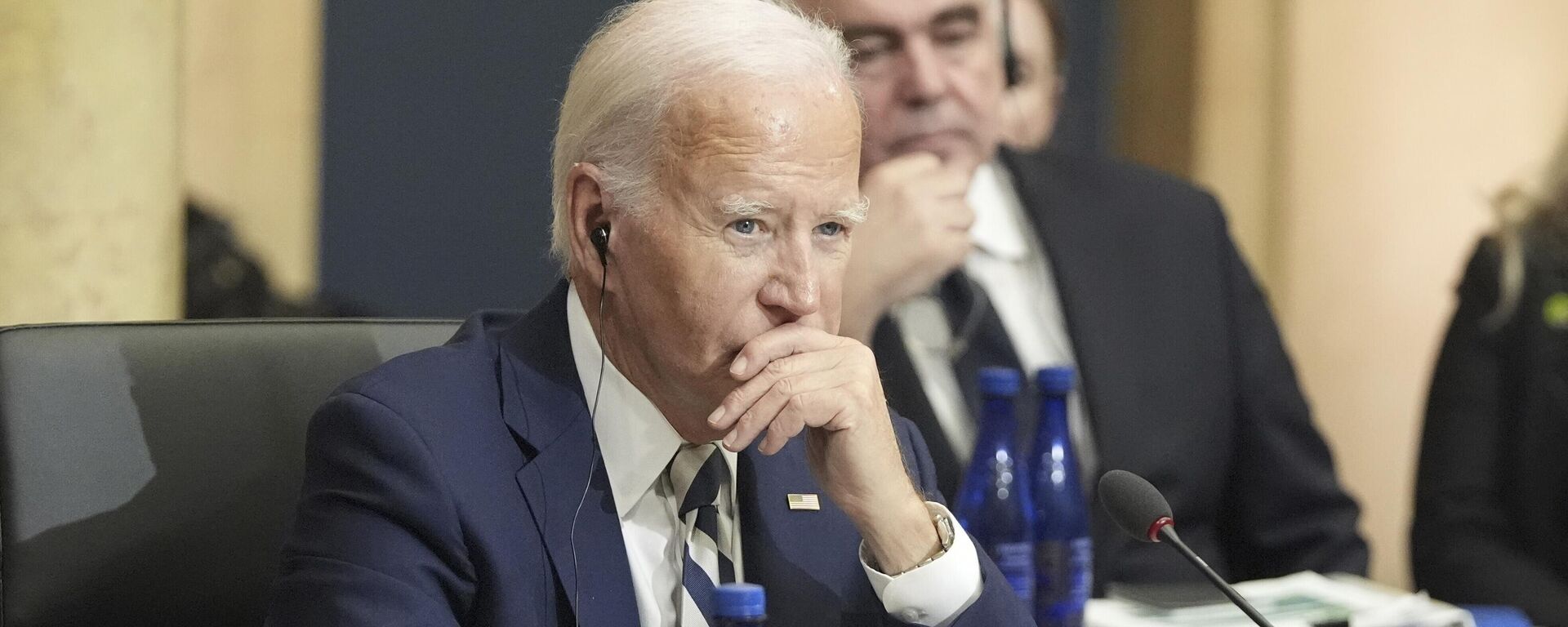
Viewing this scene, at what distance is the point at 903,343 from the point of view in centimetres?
224

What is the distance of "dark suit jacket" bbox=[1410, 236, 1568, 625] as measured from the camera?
101 inches

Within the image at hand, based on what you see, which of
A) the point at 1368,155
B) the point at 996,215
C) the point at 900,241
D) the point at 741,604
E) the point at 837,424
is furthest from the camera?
the point at 1368,155

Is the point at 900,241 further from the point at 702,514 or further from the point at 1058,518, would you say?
the point at 702,514

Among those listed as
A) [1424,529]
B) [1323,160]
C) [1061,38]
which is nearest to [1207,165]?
[1323,160]

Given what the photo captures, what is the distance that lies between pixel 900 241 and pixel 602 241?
34.2 inches

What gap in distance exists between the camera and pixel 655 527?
145cm

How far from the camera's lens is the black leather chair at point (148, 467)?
4.49 feet

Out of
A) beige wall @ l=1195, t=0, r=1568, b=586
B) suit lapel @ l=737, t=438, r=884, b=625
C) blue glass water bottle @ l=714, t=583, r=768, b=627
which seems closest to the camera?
blue glass water bottle @ l=714, t=583, r=768, b=627

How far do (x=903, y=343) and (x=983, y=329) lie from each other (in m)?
0.18

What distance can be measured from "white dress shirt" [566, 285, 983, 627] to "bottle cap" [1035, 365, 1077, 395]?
0.17 m

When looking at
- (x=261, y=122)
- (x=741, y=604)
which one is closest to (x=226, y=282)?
(x=261, y=122)

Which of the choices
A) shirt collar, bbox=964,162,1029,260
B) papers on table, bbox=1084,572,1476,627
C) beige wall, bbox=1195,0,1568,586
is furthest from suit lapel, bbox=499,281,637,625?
beige wall, bbox=1195,0,1568,586

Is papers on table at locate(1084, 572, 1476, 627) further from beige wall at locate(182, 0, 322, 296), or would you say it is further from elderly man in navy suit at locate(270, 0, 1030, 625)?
beige wall at locate(182, 0, 322, 296)

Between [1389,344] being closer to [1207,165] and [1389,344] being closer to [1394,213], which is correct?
[1394,213]
